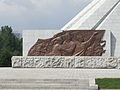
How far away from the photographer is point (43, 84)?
36.0 feet

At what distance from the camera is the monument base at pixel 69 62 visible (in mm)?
17953

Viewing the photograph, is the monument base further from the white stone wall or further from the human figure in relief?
the white stone wall

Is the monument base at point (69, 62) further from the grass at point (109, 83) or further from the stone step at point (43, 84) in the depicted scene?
the stone step at point (43, 84)

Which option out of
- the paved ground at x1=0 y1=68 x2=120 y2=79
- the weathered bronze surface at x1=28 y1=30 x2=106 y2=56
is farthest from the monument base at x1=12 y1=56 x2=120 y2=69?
the paved ground at x1=0 y1=68 x2=120 y2=79

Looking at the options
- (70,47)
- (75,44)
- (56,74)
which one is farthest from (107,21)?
(56,74)

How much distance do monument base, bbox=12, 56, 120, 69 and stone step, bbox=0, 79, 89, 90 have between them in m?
6.83

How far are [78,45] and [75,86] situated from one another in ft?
25.9

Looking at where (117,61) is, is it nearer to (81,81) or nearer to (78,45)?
(78,45)

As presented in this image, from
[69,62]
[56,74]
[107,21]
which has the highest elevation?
[107,21]

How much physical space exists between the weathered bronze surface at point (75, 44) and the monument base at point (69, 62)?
0.48m

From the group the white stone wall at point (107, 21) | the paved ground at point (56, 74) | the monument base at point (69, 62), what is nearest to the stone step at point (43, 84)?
the paved ground at point (56, 74)

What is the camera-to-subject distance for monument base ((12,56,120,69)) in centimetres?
1795

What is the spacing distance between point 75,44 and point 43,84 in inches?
305

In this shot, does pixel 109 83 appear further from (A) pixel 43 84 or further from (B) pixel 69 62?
(B) pixel 69 62
